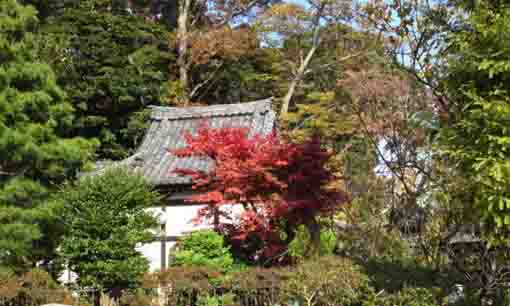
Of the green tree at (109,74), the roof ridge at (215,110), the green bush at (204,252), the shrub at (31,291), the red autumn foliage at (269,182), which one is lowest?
the shrub at (31,291)

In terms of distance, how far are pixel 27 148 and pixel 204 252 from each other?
144 inches

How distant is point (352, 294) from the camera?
28.7 ft

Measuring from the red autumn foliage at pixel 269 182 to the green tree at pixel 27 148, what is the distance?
228cm

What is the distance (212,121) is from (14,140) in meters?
6.16

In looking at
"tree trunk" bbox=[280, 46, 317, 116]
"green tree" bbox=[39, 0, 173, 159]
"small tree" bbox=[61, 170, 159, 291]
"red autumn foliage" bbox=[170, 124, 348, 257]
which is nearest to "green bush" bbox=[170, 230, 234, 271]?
"red autumn foliage" bbox=[170, 124, 348, 257]

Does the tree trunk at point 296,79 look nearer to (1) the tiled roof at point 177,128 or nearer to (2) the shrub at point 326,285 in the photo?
(1) the tiled roof at point 177,128

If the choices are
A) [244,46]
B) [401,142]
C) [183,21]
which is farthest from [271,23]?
[401,142]

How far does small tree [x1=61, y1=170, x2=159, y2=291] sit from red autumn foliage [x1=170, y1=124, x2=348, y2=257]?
1227mm

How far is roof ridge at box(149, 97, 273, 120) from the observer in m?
15.3

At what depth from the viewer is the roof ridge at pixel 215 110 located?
15.3 metres

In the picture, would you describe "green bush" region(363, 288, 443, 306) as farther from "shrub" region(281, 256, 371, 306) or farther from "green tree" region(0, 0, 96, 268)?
→ "green tree" region(0, 0, 96, 268)

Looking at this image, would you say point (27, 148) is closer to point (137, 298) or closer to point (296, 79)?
point (137, 298)

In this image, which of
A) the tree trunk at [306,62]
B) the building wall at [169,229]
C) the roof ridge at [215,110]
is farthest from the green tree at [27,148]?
the tree trunk at [306,62]

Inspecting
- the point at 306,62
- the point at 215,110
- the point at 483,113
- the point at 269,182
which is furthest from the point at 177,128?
the point at 483,113
